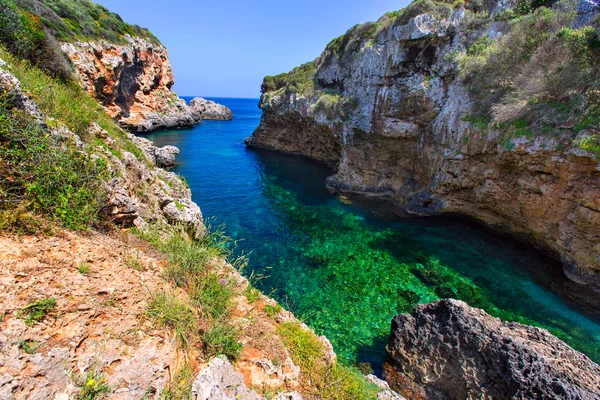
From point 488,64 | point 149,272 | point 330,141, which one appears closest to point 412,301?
point 149,272

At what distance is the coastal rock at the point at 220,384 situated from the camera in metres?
3.39

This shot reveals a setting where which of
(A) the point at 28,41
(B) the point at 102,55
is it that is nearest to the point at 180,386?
(A) the point at 28,41

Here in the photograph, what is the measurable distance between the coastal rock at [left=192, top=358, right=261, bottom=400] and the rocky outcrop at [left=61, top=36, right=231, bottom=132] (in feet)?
96.8

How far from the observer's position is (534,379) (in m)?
5.93

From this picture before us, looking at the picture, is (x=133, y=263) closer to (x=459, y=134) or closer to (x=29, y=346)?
(x=29, y=346)

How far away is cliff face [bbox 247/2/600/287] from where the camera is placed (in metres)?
11.3

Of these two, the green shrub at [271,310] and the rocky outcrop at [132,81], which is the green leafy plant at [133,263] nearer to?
the green shrub at [271,310]

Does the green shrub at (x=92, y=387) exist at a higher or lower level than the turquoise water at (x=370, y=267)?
higher

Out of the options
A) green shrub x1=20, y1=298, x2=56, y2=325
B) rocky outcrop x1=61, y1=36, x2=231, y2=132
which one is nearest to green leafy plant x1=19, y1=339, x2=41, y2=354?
green shrub x1=20, y1=298, x2=56, y2=325

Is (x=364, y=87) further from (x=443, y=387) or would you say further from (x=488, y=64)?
(x=443, y=387)

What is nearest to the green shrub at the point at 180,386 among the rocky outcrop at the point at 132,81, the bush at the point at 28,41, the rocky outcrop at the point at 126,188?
the rocky outcrop at the point at 126,188

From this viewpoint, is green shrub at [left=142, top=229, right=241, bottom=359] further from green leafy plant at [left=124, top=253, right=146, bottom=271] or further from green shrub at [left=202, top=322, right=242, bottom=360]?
green leafy plant at [left=124, top=253, right=146, bottom=271]

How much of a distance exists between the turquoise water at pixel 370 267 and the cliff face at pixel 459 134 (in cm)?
177

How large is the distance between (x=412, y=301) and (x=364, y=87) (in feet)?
51.3
